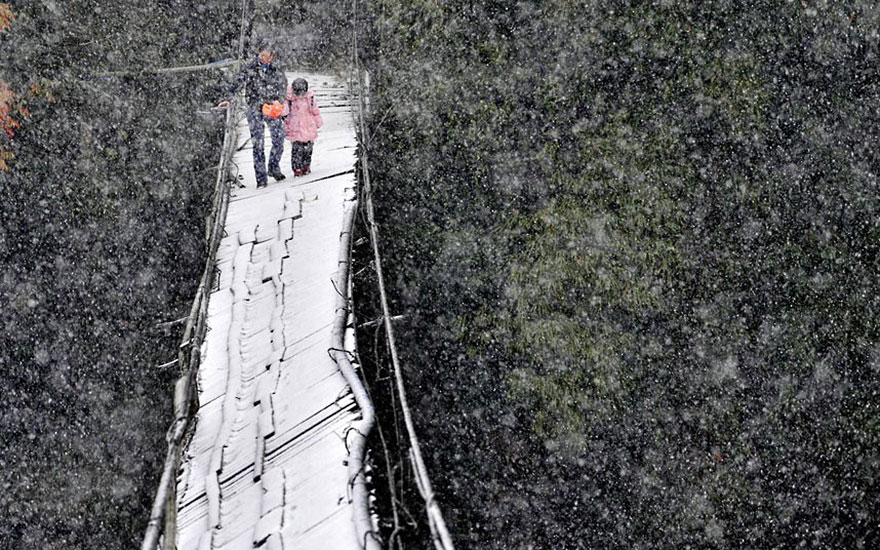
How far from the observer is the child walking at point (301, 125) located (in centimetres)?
779

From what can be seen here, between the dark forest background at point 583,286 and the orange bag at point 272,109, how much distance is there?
2.74 m

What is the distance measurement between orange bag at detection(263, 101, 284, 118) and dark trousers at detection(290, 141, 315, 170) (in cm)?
40

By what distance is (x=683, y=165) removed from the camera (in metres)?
8.66

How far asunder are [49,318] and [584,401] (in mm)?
7003

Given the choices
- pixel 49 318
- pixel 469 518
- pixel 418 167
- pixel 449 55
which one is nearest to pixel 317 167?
pixel 418 167

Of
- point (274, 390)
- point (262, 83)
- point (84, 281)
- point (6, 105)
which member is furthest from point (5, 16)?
point (274, 390)

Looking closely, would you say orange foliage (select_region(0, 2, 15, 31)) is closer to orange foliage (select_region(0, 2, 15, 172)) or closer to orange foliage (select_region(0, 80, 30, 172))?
orange foliage (select_region(0, 2, 15, 172))

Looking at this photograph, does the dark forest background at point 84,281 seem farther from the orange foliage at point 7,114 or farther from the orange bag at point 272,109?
the orange bag at point 272,109

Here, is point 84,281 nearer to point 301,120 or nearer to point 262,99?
point 262,99

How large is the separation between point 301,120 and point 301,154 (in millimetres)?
404

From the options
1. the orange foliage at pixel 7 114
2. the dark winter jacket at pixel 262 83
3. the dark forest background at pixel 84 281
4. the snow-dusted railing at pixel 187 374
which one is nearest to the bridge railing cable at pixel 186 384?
the snow-dusted railing at pixel 187 374

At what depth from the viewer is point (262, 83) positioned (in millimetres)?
7621

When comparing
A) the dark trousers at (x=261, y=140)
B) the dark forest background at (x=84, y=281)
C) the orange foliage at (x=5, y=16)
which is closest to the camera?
the dark trousers at (x=261, y=140)

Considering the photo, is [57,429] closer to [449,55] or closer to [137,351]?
[137,351]
